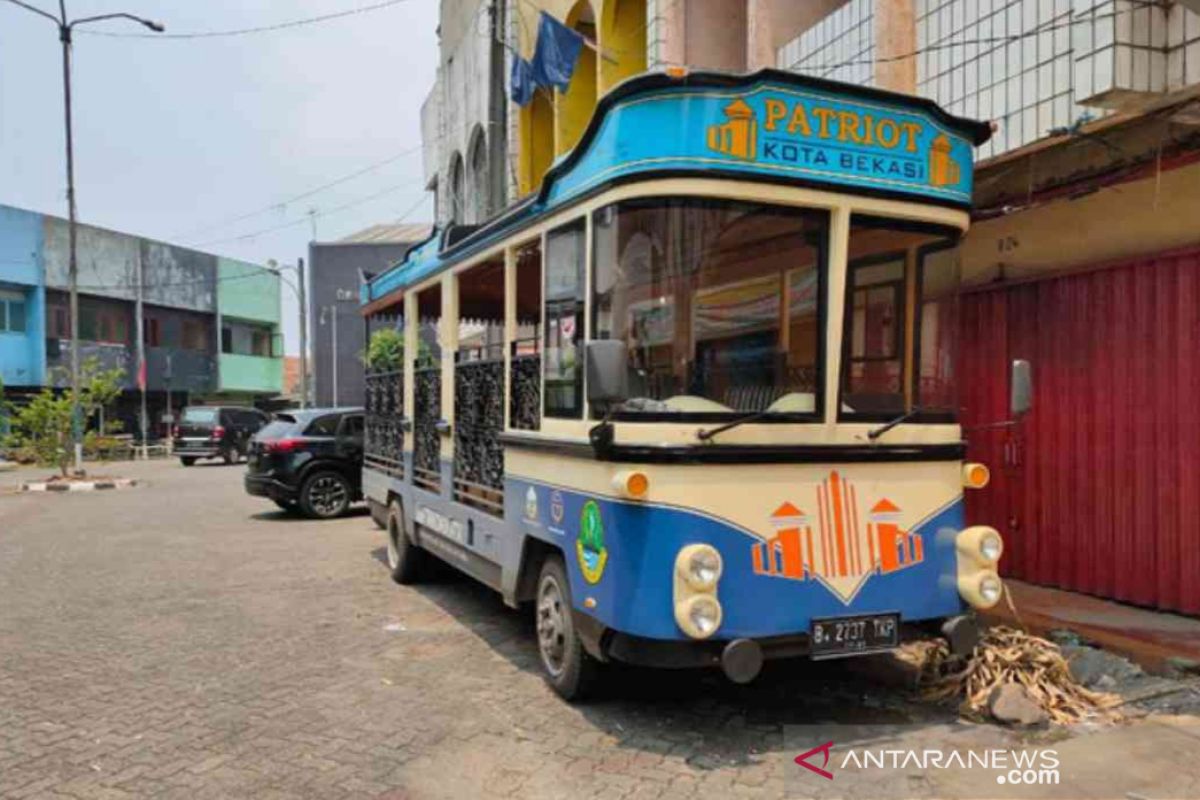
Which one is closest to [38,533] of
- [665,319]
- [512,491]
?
[512,491]

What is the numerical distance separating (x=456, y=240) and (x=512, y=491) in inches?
96.3

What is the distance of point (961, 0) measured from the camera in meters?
6.79

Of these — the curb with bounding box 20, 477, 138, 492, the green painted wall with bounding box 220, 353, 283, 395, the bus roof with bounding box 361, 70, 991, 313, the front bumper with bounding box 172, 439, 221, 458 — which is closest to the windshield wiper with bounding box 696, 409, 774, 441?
the bus roof with bounding box 361, 70, 991, 313

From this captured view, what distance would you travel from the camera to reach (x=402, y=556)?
8414mm

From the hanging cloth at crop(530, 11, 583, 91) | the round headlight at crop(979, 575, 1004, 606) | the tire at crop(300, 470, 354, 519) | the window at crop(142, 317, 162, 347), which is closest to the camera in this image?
the round headlight at crop(979, 575, 1004, 606)

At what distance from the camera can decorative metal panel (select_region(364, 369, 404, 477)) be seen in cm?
858

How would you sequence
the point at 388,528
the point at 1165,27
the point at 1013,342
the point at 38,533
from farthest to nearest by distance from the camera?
the point at 38,533 → the point at 388,528 → the point at 1013,342 → the point at 1165,27

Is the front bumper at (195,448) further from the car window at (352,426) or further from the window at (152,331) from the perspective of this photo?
the car window at (352,426)

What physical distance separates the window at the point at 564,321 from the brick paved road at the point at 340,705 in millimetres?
1590

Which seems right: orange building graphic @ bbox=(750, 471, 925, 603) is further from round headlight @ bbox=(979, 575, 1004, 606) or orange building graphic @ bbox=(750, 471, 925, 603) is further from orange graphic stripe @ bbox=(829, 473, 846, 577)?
round headlight @ bbox=(979, 575, 1004, 606)

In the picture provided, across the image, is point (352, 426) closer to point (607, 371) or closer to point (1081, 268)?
point (1081, 268)

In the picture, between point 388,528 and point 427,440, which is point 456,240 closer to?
point 427,440

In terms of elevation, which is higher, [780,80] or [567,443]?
[780,80]

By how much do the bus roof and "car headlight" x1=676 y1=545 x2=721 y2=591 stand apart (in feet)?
5.54
